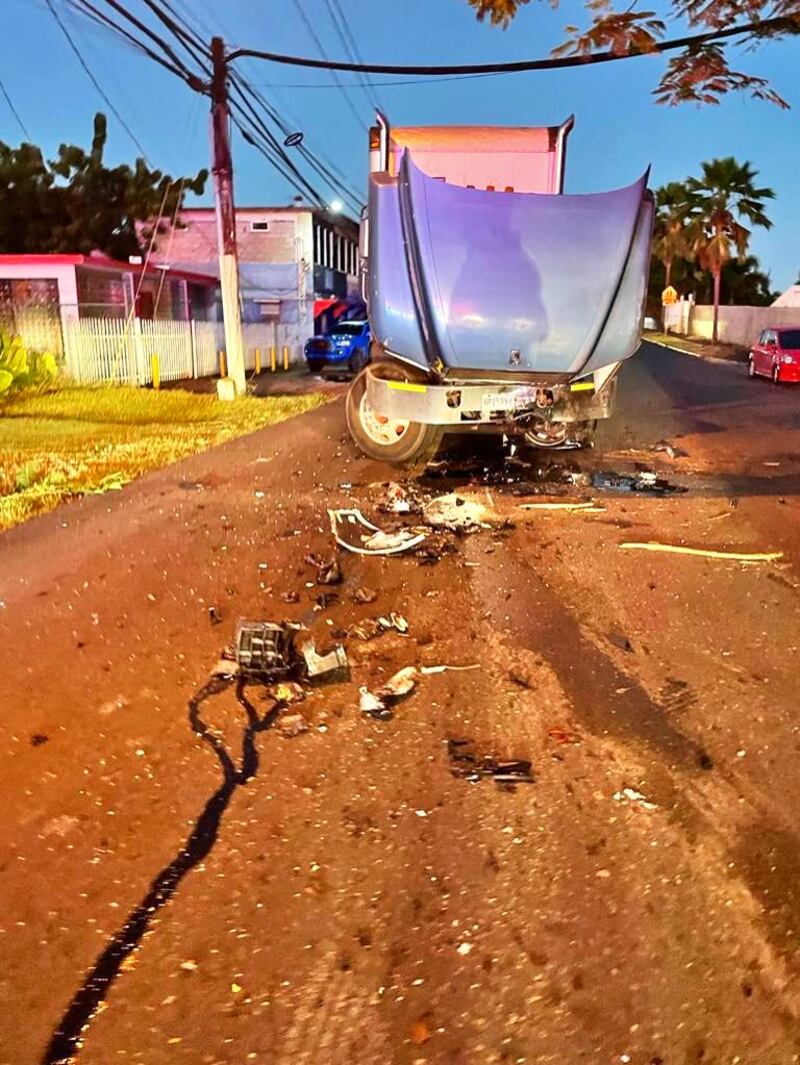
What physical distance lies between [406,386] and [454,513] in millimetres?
1336

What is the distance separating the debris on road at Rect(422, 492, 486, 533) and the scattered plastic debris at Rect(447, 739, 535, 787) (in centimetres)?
350

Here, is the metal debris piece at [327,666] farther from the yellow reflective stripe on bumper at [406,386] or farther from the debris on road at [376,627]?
the yellow reflective stripe on bumper at [406,386]

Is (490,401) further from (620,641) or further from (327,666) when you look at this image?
(327,666)

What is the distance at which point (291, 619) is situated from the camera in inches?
209

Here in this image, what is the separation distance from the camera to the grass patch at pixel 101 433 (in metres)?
9.38

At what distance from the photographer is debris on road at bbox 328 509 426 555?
6.65m

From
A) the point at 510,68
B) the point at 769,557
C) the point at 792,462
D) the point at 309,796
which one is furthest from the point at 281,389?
the point at 309,796

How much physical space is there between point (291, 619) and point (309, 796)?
195cm

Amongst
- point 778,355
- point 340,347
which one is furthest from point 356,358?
point 778,355

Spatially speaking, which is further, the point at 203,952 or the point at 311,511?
the point at 311,511

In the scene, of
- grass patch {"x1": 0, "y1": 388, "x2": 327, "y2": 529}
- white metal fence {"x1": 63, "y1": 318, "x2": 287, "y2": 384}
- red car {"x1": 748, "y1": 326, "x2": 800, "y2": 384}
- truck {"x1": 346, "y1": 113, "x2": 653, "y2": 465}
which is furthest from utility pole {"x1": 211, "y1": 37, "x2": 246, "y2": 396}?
red car {"x1": 748, "y1": 326, "x2": 800, "y2": 384}

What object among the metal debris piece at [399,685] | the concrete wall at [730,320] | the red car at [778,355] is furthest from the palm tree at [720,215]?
the metal debris piece at [399,685]

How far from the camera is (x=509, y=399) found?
8062 mm

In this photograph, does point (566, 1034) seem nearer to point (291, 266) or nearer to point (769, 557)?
point (769, 557)
